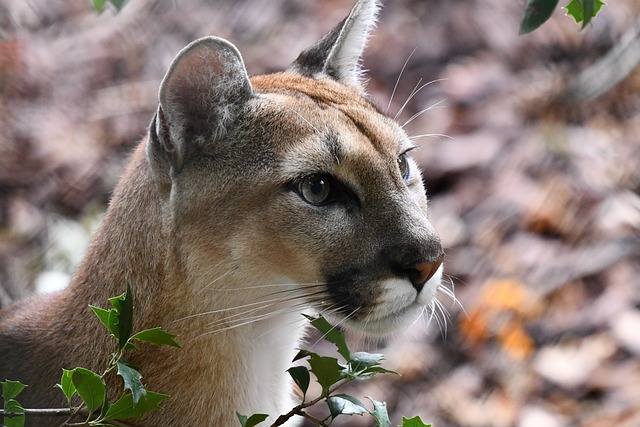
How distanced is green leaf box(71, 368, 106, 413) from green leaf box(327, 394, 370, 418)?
0.52 m

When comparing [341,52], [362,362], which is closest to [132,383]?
[362,362]

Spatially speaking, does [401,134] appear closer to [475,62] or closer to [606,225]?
[606,225]

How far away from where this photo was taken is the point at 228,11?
21.7ft

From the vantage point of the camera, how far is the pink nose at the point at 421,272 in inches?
106

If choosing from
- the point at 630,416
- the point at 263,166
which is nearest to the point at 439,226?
the point at 630,416

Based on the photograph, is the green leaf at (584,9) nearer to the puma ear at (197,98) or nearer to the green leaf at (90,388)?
the puma ear at (197,98)

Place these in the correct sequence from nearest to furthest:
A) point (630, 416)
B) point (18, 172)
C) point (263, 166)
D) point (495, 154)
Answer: point (263, 166), point (630, 416), point (18, 172), point (495, 154)

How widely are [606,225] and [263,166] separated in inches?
124

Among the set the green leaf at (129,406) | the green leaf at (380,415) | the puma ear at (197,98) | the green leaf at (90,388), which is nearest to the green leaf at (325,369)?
the green leaf at (380,415)

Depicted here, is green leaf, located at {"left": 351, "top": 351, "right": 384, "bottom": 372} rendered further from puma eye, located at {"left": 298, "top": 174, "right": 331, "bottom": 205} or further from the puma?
puma eye, located at {"left": 298, "top": 174, "right": 331, "bottom": 205}

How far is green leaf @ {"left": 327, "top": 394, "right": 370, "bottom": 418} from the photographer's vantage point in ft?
7.34

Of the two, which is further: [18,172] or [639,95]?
[639,95]

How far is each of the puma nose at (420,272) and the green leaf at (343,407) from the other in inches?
20.4

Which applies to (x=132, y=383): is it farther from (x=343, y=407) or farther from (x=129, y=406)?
(x=343, y=407)
